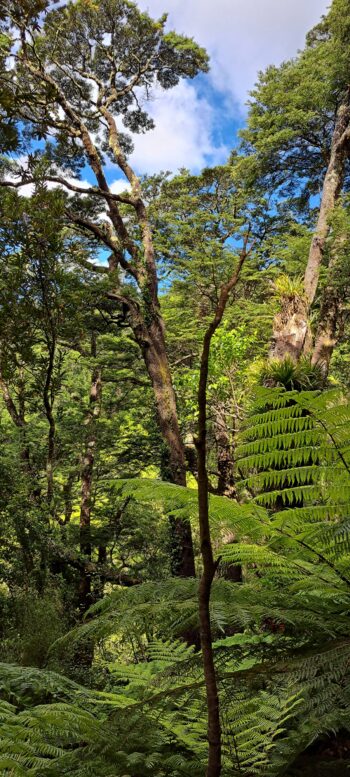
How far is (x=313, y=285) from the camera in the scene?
930cm

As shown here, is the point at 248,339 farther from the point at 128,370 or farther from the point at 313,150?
the point at 313,150

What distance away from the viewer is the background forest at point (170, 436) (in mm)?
1180

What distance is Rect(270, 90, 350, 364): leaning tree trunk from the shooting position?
20.9 ft

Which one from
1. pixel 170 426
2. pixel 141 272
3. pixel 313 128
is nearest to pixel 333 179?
pixel 313 128

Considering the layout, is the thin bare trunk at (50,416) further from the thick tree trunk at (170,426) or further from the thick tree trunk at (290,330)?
the thick tree trunk at (290,330)

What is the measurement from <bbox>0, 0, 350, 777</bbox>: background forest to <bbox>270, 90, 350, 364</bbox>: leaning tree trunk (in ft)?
0.12

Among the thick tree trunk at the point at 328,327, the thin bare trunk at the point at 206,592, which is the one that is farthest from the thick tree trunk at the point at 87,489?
the thin bare trunk at the point at 206,592

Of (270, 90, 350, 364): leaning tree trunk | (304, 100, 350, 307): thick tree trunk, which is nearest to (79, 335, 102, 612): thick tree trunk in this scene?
(270, 90, 350, 364): leaning tree trunk

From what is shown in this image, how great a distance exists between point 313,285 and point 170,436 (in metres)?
4.24

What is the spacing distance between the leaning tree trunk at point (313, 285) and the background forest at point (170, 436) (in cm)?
4

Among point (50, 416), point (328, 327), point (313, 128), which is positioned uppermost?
point (313, 128)

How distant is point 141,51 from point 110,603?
13678mm

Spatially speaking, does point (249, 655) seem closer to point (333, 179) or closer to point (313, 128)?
point (333, 179)

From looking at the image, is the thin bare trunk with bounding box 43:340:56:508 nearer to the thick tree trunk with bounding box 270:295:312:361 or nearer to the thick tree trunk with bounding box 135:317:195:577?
the thick tree trunk with bounding box 135:317:195:577
